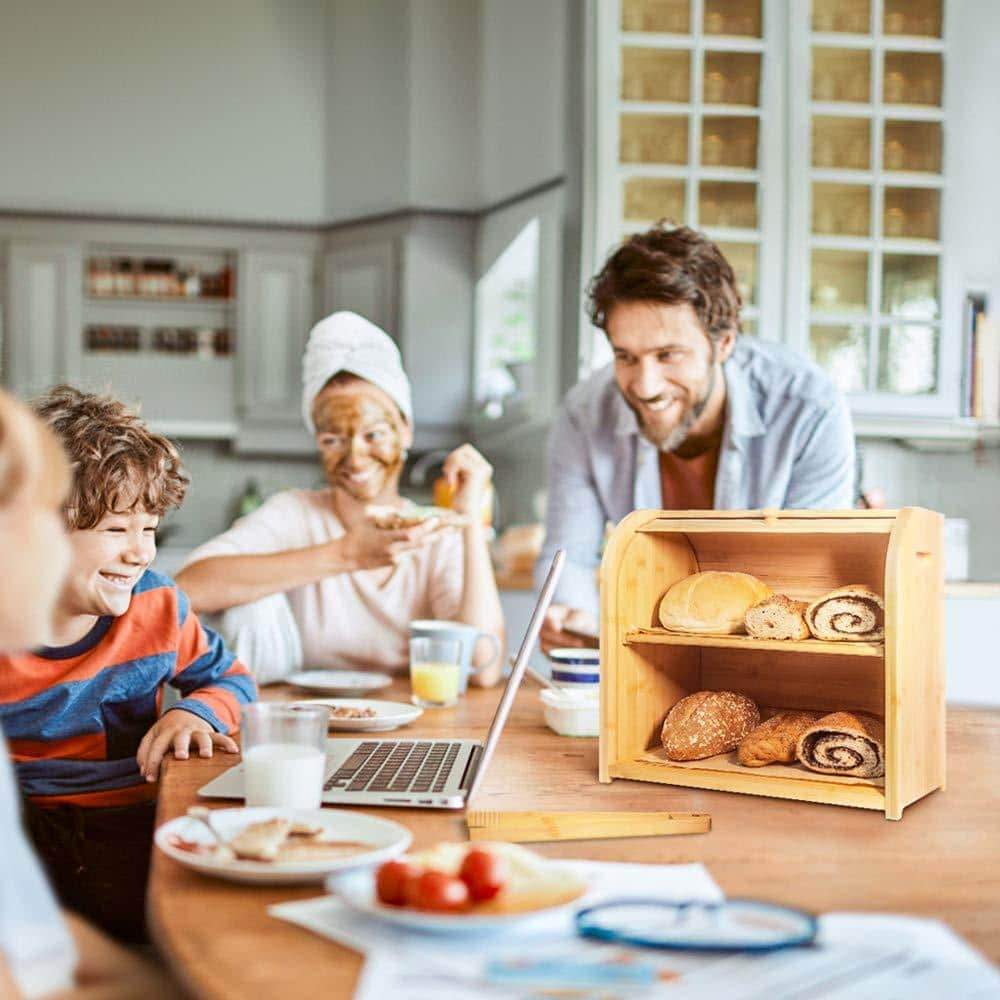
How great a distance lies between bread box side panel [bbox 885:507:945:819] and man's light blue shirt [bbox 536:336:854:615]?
0.82m

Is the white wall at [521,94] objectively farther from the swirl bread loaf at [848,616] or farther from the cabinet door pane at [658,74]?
the swirl bread loaf at [848,616]

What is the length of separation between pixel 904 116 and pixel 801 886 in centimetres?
357

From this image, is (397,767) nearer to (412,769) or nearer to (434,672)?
(412,769)

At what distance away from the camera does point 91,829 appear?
57.0 inches

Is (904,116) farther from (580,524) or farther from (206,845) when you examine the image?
(206,845)

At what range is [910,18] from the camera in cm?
399

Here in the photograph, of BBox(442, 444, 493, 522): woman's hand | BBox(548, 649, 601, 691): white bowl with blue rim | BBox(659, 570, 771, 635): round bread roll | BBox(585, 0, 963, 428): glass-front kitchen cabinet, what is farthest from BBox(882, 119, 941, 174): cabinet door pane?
BBox(659, 570, 771, 635): round bread roll

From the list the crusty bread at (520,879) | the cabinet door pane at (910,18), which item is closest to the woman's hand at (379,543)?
the crusty bread at (520,879)

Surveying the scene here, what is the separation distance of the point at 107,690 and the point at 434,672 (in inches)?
18.4

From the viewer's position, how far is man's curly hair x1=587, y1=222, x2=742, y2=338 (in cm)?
205

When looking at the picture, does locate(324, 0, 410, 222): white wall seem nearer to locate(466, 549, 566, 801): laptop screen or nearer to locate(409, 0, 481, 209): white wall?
locate(409, 0, 481, 209): white wall

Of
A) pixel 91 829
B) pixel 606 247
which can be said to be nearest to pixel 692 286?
pixel 91 829

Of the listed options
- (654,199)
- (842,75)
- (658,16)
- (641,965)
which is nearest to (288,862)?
(641,965)

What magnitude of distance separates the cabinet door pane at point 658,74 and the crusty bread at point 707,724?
2.87 metres
